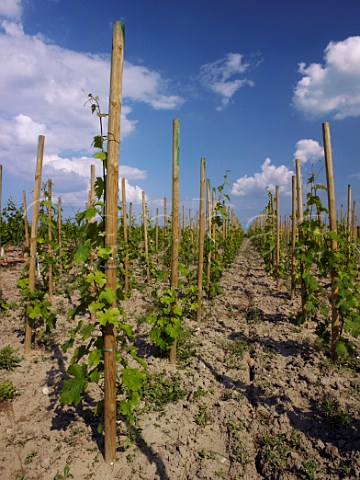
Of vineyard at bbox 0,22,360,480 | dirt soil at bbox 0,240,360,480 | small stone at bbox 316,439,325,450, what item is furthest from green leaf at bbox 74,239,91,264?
small stone at bbox 316,439,325,450

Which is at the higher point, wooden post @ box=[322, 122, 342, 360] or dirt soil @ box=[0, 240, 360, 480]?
wooden post @ box=[322, 122, 342, 360]

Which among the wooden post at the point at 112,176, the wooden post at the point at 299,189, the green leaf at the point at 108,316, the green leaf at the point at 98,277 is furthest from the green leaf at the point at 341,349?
the green leaf at the point at 98,277

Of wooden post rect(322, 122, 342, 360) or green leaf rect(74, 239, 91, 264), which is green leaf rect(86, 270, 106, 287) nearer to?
green leaf rect(74, 239, 91, 264)

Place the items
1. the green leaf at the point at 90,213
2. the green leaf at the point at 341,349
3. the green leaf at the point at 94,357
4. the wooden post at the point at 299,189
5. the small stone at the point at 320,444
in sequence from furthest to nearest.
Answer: the wooden post at the point at 299,189
the green leaf at the point at 341,349
the small stone at the point at 320,444
the green leaf at the point at 94,357
the green leaf at the point at 90,213

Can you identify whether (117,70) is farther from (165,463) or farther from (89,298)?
(165,463)

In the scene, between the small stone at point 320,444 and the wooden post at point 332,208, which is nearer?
the small stone at point 320,444

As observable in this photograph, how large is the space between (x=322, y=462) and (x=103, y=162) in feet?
10.1

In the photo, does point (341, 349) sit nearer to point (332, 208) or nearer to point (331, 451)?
point (331, 451)

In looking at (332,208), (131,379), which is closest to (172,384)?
(131,379)

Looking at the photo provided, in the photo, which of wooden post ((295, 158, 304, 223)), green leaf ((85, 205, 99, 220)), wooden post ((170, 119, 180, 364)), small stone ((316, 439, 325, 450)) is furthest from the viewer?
wooden post ((295, 158, 304, 223))

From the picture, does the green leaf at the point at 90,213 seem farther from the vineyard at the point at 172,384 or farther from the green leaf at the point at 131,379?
the green leaf at the point at 131,379

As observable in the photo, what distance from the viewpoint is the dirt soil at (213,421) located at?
8.60 ft

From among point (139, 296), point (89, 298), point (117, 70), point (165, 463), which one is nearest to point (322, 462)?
point (165, 463)

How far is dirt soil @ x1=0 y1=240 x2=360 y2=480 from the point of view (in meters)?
2.62
